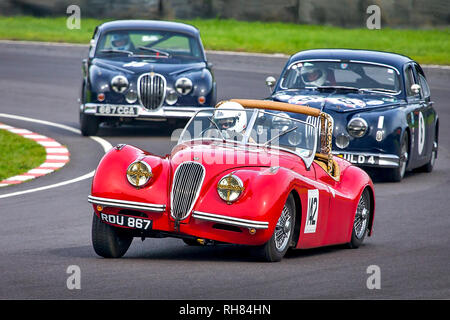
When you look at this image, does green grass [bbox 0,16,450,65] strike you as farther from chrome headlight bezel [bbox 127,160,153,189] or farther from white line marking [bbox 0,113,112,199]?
chrome headlight bezel [bbox 127,160,153,189]

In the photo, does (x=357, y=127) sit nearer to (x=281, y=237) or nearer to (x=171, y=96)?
(x=171, y=96)

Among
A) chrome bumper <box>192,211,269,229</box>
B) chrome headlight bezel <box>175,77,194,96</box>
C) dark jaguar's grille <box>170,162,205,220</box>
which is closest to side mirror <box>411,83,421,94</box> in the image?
chrome headlight bezel <box>175,77,194,96</box>

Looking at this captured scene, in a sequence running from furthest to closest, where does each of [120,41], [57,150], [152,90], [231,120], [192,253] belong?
1. [120,41]
2. [152,90]
3. [57,150]
4. [231,120]
5. [192,253]

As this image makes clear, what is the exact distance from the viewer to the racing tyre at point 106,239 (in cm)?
852

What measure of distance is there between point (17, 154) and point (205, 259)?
787cm

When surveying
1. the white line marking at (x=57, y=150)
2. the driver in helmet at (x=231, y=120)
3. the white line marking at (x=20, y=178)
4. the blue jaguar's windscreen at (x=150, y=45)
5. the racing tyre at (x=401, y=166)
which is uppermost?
the driver in helmet at (x=231, y=120)

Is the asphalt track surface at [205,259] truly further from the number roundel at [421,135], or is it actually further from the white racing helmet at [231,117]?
the white racing helmet at [231,117]

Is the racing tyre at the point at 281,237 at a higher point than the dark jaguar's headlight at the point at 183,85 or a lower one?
higher

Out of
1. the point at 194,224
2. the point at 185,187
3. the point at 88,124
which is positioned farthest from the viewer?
the point at 88,124

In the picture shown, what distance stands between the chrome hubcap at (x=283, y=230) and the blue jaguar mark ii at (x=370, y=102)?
546 cm

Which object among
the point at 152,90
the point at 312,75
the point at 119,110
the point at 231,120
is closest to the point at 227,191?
the point at 231,120

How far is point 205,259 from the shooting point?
8734 mm

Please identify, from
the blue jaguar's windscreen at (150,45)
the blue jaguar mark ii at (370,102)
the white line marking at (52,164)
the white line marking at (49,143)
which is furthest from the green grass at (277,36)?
the white line marking at (52,164)

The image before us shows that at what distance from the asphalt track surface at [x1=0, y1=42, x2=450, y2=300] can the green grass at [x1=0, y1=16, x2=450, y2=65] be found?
534 inches
